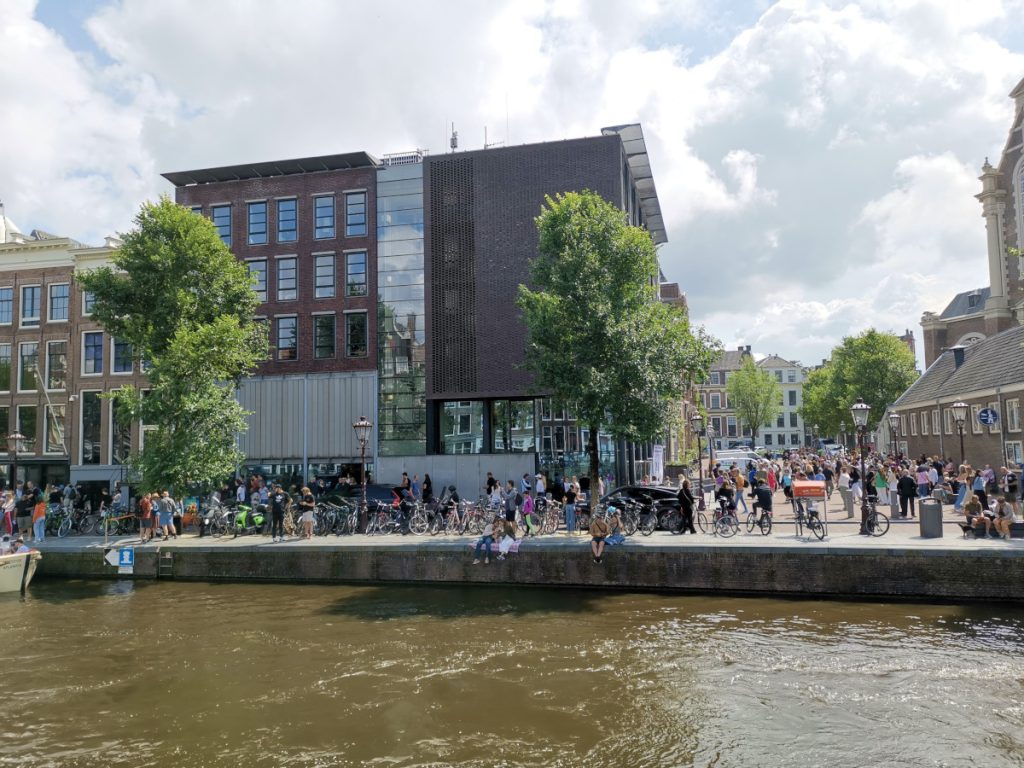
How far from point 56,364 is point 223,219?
11.4 m

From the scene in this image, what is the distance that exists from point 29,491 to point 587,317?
2445cm

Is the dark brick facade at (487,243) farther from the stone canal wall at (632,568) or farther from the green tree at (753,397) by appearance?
the green tree at (753,397)

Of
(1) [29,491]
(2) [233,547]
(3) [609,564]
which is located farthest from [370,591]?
(1) [29,491]

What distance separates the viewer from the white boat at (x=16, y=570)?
2062 cm

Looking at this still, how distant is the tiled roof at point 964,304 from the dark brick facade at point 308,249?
2179 inches

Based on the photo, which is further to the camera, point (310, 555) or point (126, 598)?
A: point (310, 555)

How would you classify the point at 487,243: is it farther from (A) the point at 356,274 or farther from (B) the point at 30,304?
(B) the point at 30,304

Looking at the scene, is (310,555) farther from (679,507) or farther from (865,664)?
(865,664)

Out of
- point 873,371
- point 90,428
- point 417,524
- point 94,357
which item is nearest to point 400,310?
point 417,524

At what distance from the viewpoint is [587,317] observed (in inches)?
894

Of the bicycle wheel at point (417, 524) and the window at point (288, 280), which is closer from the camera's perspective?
the bicycle wheel at point (417, 524)

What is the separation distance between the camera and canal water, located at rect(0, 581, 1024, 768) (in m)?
9.62

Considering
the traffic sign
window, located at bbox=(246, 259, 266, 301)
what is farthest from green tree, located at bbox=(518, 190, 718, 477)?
window, located at bbox=(246, 259, 266, 301)

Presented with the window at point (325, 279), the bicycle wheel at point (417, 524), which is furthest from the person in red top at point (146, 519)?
the window at point (325, 279)
